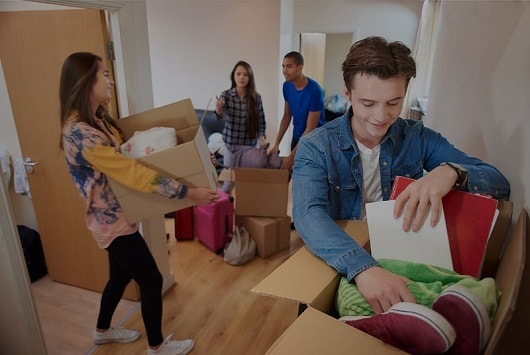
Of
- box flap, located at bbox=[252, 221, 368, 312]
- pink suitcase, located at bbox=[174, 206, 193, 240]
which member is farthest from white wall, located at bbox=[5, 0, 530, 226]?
pink suitcase, located at bbox=[174, 206, 193, 240]

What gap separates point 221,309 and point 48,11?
2010 millimetres

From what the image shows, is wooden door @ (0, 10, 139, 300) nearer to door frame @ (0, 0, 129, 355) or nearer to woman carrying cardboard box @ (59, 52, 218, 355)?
door frame @ (0, 0, 129, 355)

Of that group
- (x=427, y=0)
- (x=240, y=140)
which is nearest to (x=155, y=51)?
(x=240, y=140)

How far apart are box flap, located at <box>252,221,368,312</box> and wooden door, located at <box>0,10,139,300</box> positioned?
1.73 m

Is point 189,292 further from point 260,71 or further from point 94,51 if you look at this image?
point 260,71

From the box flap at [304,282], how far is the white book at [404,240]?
134mm

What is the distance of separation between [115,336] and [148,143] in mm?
1196

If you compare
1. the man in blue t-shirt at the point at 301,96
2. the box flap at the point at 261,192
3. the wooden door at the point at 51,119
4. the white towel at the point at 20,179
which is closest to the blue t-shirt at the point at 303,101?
the man in blue t-shirt at the point at 301,96

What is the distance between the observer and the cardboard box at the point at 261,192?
2.75m

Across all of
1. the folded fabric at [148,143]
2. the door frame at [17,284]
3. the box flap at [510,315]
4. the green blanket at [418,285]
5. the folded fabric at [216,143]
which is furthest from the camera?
the folded fabric at [216,143]

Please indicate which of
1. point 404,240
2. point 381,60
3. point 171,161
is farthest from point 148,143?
point 404,240

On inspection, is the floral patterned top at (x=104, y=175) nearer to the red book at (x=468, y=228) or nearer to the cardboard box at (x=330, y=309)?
the cardboard box at (x=330, y=309)

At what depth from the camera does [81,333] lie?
2088 millimetres

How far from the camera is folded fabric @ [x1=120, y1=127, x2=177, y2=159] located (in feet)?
5.09
